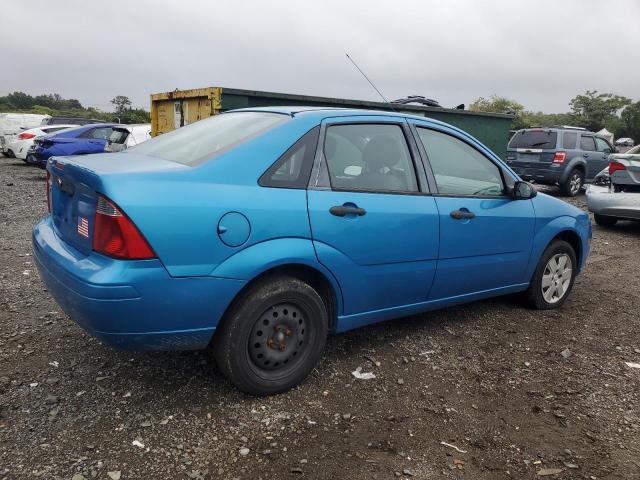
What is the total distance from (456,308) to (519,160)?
9924 mm

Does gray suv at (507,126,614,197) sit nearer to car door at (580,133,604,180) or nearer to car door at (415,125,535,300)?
car door at (580,133,604,180)

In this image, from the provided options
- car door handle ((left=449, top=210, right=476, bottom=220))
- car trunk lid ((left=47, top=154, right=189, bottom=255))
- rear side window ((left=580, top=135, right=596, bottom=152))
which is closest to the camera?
car trunk lid ((left=47, top=154, right=189, bottom=255))

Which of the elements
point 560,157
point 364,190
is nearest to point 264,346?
point 364,190

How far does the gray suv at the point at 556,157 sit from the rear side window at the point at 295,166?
37.2 feet

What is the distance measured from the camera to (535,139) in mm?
13133

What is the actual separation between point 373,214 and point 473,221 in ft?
3.15

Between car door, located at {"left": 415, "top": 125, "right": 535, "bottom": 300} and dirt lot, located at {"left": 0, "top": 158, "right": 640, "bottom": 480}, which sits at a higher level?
car door, located at {"left": 415, "top": 125, "right": 535, "bottom": 300}

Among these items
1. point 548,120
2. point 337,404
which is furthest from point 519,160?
point 548,120

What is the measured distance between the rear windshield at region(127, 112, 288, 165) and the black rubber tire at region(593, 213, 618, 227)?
7.58m

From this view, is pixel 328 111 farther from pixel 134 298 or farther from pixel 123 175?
pixel 134 298

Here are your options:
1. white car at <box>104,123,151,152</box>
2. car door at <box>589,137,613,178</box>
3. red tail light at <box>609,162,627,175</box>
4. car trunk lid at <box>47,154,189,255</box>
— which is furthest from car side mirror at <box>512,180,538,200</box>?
car door at <box>589,137,613,178</box>

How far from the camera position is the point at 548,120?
2598 inches

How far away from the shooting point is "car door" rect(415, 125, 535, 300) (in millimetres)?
3633

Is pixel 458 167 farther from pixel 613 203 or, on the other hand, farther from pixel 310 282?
pixel 613 203
